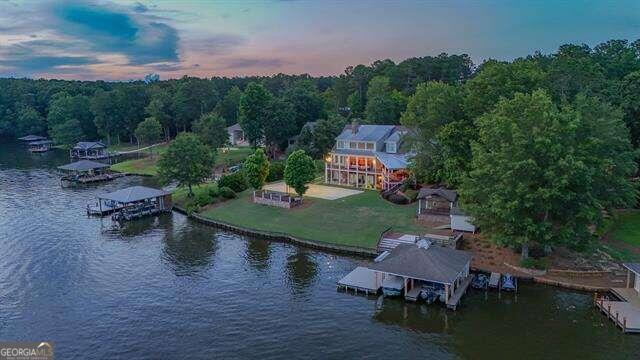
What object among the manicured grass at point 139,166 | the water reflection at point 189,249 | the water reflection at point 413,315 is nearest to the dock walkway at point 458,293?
the water reflection at point 413,315

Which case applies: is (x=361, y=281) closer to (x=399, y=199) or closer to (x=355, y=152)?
(x=399, y=199)

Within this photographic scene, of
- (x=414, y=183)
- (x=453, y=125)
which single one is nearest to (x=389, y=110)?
(x=414, y=183)

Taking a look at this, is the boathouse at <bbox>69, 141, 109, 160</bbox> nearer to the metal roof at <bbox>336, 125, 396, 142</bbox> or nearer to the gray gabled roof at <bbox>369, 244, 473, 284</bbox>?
the metal roof at <bbox>336, 125, 396, 142</bbox>

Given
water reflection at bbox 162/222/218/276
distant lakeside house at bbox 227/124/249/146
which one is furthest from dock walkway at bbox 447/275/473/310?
distant lakeside house at bbox 227/124/249/146

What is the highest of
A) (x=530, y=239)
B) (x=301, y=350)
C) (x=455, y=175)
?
(x=455, y=175)

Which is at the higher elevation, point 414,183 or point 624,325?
point 414,183

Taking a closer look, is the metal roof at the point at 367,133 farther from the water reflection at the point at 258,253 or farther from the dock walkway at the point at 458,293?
the dock walkway at the point at 458,293

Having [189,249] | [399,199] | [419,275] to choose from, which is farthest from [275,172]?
[419,275]

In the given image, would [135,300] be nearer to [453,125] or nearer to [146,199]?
[146,199]
